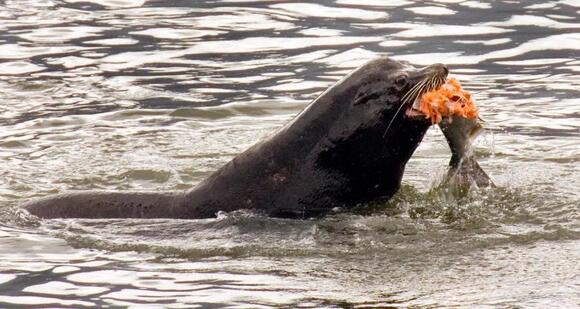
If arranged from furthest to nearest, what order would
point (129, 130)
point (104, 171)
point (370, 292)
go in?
point (129, 130) → point (104, 171) → point (370, 292)

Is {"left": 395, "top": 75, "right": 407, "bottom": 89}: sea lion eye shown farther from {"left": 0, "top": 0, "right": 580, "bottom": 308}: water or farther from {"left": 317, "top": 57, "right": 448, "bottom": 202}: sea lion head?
{"left": 0, "top": 0, "right": 580, "bottom": 308}: water

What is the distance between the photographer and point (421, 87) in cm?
848

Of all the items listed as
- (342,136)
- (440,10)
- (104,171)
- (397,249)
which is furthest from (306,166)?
(440,10)

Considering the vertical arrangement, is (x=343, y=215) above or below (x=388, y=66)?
below

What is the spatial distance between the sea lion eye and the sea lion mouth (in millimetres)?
63

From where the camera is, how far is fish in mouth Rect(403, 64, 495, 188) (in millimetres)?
8477

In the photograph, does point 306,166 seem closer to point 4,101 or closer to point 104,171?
point 104,171

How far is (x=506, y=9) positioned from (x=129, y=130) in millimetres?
5793

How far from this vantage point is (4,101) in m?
13.2

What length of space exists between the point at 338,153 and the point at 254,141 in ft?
10.1

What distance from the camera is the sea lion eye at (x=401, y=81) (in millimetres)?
8578

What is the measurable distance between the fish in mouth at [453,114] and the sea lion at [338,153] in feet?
0.09

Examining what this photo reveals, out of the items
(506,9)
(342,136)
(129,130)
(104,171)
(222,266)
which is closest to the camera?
(222,266)

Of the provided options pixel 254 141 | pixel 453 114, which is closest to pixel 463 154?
→ pixel 453 114
